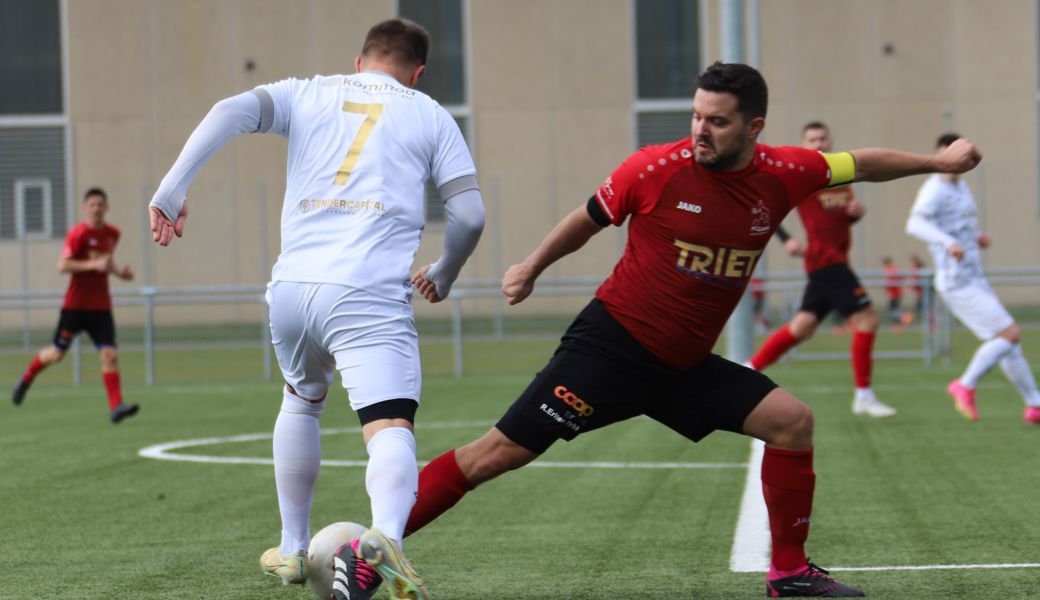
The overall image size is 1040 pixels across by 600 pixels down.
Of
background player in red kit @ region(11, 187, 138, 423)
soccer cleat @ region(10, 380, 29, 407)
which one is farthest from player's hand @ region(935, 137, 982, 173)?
soccer cleat @ region(10, 380, 29, 407)

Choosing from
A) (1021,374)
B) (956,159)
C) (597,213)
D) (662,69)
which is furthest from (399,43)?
(662,69)

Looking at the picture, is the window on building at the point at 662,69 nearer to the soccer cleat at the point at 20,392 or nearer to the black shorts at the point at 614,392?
the soccer cleat at the point at 20,392

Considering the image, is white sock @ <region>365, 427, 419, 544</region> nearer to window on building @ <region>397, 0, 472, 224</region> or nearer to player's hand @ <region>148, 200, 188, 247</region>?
player's hand @ <region>148, 200, 188, 247</region>

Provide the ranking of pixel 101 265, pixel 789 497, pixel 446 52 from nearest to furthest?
1. pixel 789 497
2. pixel 101 265
3. pixel 446 52

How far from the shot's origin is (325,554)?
478 cm

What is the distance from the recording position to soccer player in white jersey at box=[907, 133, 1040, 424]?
441 inches

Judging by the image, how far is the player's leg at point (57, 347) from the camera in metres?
13.9

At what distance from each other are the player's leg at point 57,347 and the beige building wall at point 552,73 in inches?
651

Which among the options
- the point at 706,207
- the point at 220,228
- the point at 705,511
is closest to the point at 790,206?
the point at 706,207

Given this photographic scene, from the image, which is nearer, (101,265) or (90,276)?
(101,265)

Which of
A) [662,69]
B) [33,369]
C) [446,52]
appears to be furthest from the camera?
[446,52]

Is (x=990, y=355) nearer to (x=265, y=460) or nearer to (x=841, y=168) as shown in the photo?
(x=265, y=460)

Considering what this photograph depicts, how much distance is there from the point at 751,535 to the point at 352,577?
260 cm

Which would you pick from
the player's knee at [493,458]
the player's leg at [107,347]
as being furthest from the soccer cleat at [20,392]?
the player's knee at [493,458]
